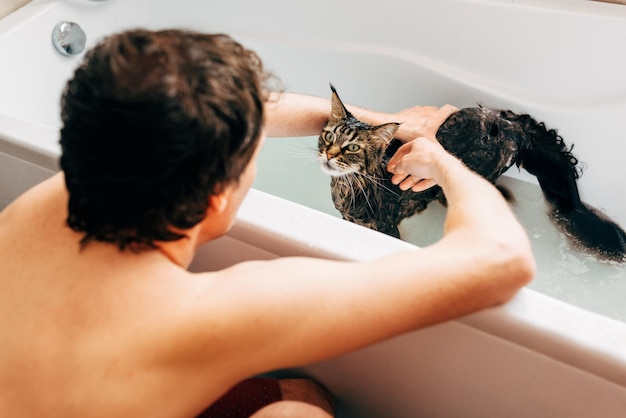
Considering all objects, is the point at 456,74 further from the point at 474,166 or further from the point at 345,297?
the point at 345,297

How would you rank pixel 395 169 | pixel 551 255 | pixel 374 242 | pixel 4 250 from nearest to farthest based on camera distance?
pixel 4 250 → pixel 374 242 → pixel 395 169 → pixel 551 255

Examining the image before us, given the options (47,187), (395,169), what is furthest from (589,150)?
(47,187)

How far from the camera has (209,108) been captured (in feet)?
1.59

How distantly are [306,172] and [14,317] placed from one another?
99 cm

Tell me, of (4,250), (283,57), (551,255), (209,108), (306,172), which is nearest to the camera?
(209,108)

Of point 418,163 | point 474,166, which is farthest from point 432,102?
point 418,163

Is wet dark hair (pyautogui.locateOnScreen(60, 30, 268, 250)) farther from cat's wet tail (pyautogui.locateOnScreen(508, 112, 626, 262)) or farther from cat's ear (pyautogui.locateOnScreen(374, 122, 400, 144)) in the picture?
cat's wet tail (pyautogui.locateOnScreen(508, 112, 626, 262))

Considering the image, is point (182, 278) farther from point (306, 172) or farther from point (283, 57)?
point (283, 57)

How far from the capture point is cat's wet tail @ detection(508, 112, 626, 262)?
1.17 meters

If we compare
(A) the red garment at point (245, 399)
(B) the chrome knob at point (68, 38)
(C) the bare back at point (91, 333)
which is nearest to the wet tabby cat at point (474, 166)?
(A) the red garment at point (245, 399)

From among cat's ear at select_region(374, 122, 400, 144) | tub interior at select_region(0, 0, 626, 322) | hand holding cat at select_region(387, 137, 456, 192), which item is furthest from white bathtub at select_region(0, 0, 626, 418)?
cat's ear at select_region(374, 122, 400, 144)

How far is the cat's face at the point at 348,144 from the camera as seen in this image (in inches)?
41.0

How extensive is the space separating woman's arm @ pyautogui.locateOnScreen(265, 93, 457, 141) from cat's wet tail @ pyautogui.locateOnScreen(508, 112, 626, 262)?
17 cm

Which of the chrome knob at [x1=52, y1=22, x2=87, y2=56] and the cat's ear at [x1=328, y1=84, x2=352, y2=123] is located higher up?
the cat's ear at [x1=328, y1=84, x2=352, y2=123]
